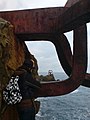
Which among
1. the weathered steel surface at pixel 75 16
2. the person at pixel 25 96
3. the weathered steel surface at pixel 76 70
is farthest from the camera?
the weathered steel surface at pixel 76 70

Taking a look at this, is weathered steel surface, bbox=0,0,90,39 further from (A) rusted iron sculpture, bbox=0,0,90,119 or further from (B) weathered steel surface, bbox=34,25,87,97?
(B) weathered steel surface, bbox=34,25,87,97

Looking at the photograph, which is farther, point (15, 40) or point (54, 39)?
point (54, 39)

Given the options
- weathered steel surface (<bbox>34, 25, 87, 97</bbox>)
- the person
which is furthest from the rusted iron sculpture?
the person

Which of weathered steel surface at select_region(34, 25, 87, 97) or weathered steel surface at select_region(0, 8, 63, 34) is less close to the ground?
weathered steel surface at select_region(0, 8, 63, 34)

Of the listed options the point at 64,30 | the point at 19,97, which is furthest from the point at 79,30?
the point at 19,97

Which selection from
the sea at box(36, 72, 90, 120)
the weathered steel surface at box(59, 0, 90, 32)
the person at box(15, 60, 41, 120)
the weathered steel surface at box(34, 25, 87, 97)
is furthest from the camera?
the sea at box(36, 72, 90, 120)

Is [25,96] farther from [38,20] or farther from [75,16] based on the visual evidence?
[75,16]

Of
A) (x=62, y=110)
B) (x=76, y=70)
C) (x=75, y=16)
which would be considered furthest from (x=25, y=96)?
(x=62, y=110)

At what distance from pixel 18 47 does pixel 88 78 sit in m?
2.03

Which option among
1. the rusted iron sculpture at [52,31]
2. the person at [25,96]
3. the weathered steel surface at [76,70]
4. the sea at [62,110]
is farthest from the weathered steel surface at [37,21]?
the sea at [62,110]

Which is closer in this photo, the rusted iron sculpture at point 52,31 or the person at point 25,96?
the person at point 25,96

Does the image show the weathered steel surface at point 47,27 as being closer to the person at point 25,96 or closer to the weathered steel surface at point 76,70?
the weathered steel surface at point 76,70

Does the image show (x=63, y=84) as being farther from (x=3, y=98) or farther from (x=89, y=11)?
(x=89, y=11)

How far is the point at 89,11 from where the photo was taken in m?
5.81
